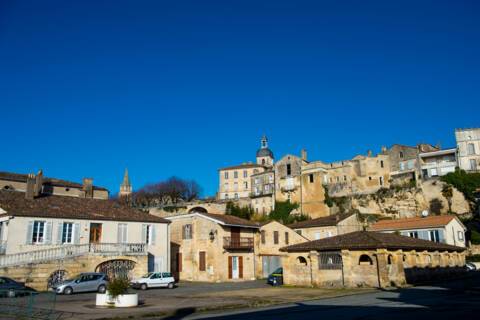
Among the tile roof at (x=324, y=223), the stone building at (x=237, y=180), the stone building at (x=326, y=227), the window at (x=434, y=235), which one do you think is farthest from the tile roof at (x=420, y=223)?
the stone building at (x=237, y=180)

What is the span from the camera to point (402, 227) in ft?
155

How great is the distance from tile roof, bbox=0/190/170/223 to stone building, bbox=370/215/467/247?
1058 inches

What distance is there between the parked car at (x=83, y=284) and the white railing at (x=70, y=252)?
351 centimetres

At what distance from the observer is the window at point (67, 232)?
3190cm

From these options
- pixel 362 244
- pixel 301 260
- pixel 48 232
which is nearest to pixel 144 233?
pixel 48 232

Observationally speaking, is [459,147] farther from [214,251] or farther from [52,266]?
[52,266]

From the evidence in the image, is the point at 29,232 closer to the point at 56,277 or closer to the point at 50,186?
the point at 56,277

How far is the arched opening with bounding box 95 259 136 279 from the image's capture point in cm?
3144

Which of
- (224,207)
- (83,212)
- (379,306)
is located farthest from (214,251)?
(224,207)

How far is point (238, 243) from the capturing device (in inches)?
1567

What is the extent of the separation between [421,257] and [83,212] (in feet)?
87.4

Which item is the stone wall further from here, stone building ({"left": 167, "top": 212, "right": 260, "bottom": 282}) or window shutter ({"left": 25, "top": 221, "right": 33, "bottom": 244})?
stone building ({"left": 167, "top": 212, "right": 260, "bottom": 282})

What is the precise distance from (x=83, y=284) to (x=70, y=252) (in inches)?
182

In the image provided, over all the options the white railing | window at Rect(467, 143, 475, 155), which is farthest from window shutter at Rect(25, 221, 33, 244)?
window at Rect(467, 143, 475, 155)
